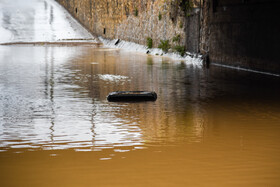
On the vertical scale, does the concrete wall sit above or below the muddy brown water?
above

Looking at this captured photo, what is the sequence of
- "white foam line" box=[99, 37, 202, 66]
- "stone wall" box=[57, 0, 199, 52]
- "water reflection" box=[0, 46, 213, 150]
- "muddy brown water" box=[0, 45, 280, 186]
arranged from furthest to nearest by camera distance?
"stone wall" box=[57, 0, 199, 52], "white foam line" box=[99, 37, 202, 66], "water reflection" box=[0, 46, 213, 150], "muddy brown water" box=[0, 45, 280, 186]

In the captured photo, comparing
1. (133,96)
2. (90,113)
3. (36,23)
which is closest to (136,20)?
(36,23)

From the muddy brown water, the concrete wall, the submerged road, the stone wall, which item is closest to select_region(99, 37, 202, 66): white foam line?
the stone wall

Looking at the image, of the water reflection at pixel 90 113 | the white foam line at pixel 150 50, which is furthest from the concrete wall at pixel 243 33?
the water reflection at pixel 90 113

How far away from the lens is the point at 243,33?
18.2 m

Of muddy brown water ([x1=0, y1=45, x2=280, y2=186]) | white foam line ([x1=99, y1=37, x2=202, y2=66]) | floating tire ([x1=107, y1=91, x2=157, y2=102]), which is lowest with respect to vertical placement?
muddy brown water ([x1=0, y1=45, x2=280, y2=186])

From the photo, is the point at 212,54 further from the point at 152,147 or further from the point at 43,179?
the point at 43,179

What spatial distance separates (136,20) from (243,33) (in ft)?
60.4

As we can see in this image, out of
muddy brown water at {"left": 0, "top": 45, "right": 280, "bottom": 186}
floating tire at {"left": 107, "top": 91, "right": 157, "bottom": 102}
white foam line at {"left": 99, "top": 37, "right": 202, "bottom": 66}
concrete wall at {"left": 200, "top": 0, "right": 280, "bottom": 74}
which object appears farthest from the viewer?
white foam line at {"left": 99, "top": 37, "right": 202, "bottom": 66}

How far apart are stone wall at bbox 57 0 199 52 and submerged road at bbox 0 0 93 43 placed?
1770mm

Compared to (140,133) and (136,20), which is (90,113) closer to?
(140,133)

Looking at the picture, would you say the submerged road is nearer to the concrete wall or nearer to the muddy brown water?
the concrete wall

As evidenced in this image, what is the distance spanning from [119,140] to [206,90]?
19.5ft

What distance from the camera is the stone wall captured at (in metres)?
26.1
